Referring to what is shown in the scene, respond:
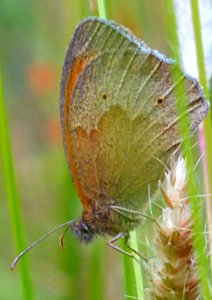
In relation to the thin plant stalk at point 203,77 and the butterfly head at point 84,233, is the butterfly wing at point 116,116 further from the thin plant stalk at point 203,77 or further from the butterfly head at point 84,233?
the thin plant stalk at point 203,77

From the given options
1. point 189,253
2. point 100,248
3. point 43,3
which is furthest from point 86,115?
point 43,3

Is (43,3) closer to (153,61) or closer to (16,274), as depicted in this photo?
(16,274)

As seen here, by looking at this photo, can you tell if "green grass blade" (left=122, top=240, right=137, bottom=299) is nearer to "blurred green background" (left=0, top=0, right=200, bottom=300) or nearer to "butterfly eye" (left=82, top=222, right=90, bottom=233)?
"butterfly eye" (left=82, top=222, right=90, bottom=233)

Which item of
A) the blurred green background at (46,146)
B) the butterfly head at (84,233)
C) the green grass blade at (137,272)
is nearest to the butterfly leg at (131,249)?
the green grass blade at (137,272)

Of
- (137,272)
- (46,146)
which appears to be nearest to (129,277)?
(137,272)

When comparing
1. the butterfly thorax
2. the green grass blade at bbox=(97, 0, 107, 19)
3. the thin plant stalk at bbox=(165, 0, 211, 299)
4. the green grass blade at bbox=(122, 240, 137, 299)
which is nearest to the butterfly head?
the butterfly thorax
